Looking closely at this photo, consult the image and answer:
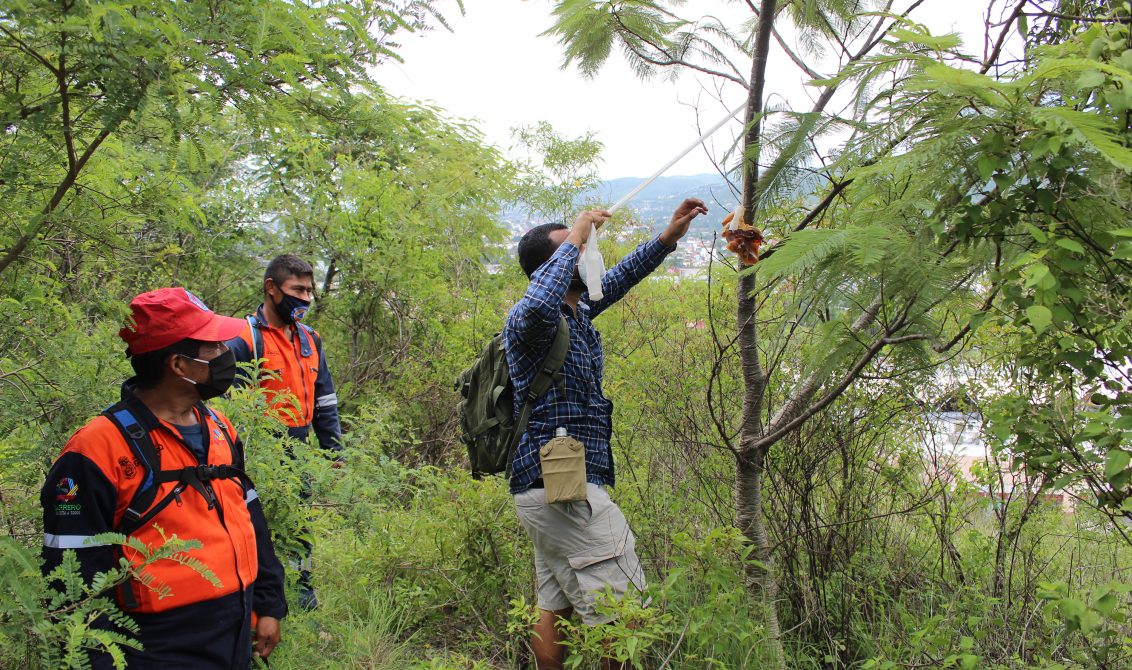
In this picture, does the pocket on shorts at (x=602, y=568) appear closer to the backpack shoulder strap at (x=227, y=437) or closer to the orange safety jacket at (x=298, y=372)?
the backpack shoulder strap at (x=227, y=437)

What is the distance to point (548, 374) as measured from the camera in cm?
299

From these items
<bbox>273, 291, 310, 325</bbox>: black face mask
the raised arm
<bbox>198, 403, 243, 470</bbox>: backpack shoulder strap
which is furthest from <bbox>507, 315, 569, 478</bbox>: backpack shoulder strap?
<bbox>273, 291, 310, 325</bbox>: black face mask

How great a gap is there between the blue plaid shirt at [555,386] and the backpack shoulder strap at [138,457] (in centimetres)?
132

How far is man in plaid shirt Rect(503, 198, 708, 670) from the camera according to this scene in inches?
114

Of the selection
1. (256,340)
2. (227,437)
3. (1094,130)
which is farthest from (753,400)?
(256,340)

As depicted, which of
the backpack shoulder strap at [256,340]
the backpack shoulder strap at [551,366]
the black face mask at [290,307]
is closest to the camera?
the backpack shoulder strap at [551,366]

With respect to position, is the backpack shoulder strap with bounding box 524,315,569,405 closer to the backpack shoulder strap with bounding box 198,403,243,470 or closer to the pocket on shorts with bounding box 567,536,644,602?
the pocket on shorts with bounding box 567,536,644,602

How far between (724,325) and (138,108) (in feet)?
11.2

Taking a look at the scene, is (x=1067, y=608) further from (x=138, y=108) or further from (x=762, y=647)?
(x=138, y=108)

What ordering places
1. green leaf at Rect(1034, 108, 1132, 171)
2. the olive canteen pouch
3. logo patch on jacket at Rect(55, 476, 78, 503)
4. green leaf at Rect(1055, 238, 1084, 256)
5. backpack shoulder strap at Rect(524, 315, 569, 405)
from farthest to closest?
backpack shoulder strap at Rect(524, 315, 569, 405)
the olive canteen pouch
logo patch on jacket at Rect(55, 476, 78, 503)
green leaf at Rect(1055, 238, 1084, 256)
green leaf at Rect(1034, 108, 1132, 171)

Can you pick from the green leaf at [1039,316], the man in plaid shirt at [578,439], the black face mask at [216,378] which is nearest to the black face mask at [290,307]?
the man in plaid shirt at [578,439]

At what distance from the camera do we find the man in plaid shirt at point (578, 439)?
114 inches

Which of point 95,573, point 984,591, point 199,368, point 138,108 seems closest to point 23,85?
point 138,108

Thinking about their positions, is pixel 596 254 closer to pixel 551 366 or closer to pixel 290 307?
pixel 551 366
